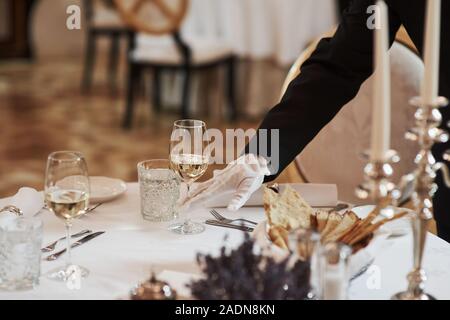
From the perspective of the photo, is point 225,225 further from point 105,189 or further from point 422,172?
point 422,172

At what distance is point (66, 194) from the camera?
119 centimetres

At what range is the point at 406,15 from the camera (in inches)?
67.1

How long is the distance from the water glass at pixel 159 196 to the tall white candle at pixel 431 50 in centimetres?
60

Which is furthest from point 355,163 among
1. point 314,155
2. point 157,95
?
point 157,95

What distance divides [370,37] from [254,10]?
3178mm

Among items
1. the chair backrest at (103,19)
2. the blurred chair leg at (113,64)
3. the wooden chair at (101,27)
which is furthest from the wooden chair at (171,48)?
the blurred chair leg at (113,64)

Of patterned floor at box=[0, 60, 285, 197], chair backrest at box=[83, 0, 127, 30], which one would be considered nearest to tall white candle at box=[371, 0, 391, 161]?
patterned floor at box=[0, 60, 285, 197]

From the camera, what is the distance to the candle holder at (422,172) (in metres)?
0.95

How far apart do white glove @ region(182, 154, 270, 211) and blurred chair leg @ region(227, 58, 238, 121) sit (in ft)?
11.6

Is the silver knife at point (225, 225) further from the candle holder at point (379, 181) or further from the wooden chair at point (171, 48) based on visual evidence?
the wooden chair at point (171, 48)

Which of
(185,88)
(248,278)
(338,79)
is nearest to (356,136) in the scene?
(338,79)

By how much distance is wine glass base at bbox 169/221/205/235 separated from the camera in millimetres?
1360

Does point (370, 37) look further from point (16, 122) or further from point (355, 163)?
point (16, 122)

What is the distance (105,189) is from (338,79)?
56cm
